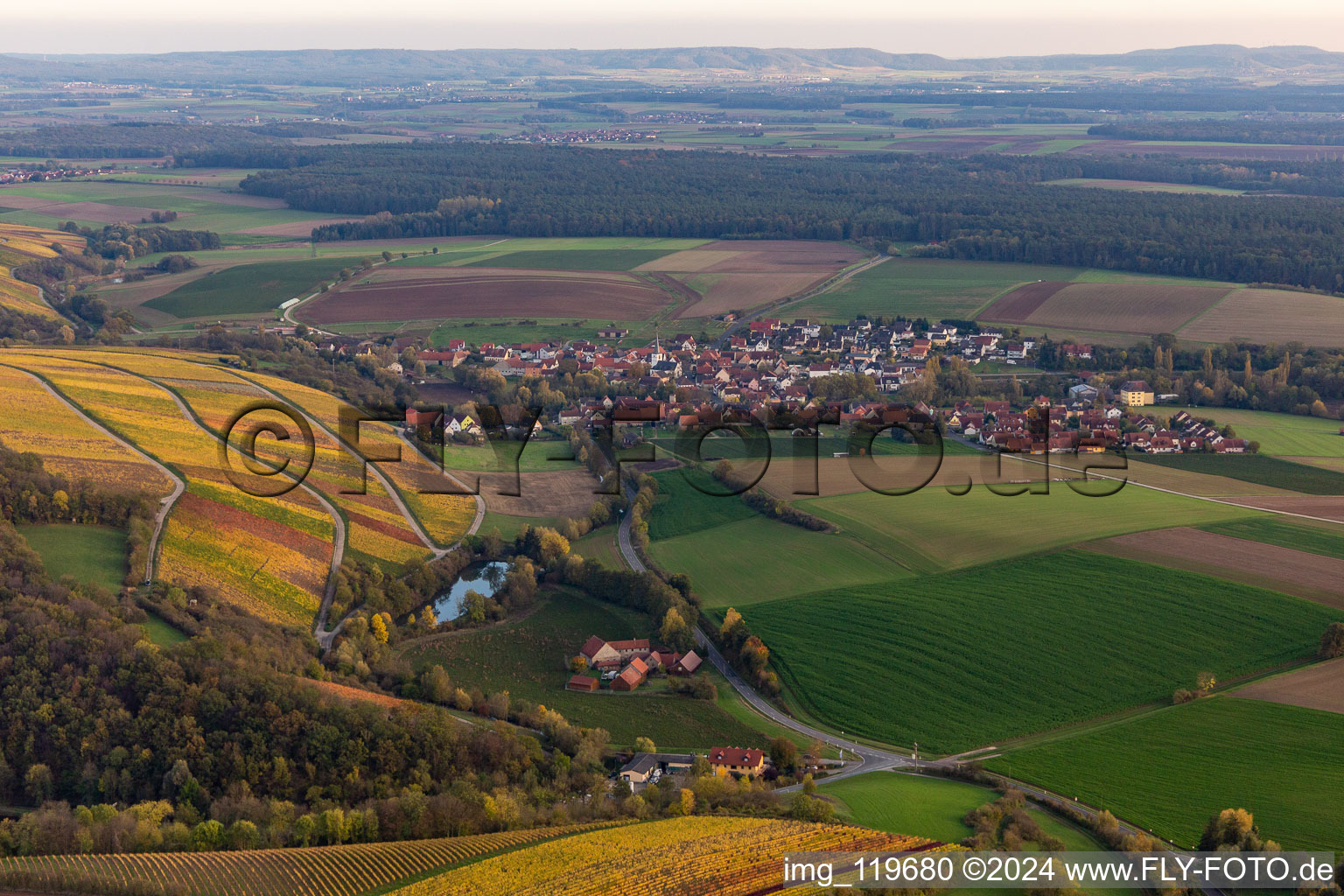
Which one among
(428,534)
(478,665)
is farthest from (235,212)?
(478,665)

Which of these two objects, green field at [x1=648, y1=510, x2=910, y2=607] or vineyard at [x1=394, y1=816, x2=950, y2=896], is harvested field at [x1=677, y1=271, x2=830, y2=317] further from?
vineyard at [x1=394, y1=816, x2=950, y2=896]

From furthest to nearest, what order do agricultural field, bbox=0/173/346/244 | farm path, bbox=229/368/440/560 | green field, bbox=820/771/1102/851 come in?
agricultural field, bbox=0/173/346/244 → farm path, bbox=229/368/440/560 → green field, bbox=820/771/1102/851

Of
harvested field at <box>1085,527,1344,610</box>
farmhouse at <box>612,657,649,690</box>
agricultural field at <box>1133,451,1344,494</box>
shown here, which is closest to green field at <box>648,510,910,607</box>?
farmhouse at <box>612,657,649,690</box>

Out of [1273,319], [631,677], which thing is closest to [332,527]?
[631,677]

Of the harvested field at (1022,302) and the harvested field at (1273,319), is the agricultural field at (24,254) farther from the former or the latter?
the harvested field at (1273,319)

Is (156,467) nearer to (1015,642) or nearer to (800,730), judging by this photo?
(800,730)
